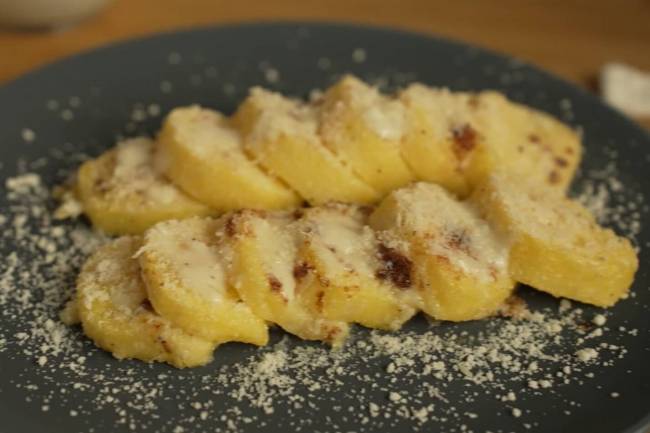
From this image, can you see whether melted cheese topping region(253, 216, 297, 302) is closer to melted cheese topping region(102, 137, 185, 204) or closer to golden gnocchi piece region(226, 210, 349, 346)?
golden gnocchi piece region(226, 210, 349, 346)

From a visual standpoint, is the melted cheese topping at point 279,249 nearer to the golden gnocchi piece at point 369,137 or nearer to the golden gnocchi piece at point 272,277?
the golden gnocchi piece at point 272,277

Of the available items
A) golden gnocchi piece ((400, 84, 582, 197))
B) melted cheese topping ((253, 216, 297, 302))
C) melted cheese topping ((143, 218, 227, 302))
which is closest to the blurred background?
golden gnocchi piece ((400, 84, 582, 197))

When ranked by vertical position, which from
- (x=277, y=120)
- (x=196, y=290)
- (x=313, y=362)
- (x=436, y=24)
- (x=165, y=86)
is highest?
(x=436, y=24)

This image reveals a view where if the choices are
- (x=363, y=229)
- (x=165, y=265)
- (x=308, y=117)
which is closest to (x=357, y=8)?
(x=308, y=117)

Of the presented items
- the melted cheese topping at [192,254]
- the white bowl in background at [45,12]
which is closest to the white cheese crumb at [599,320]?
the melted cheese topping at [192,254]

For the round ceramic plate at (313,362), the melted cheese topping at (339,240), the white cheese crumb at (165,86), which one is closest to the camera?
the round ceramic plate at (313,362)

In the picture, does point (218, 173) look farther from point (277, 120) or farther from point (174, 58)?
point (174, 58)

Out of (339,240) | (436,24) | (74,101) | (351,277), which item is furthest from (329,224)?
(436,24)
